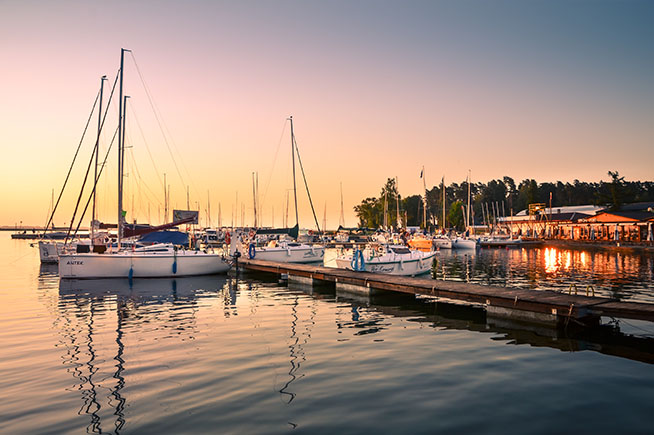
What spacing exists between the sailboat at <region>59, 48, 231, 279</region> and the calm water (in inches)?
405

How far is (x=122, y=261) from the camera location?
31.0 meters

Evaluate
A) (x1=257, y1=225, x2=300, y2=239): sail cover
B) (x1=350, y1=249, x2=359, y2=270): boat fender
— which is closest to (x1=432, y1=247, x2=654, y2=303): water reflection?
(x1=350, y1=249, x2=359, y2=270): boat fender

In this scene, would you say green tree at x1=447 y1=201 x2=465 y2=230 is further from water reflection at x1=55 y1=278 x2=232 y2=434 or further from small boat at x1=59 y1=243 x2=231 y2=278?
water reflection at x1=55 y1=278 x2=232 y2=434

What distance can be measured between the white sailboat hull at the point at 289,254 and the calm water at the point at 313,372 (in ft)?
76.2

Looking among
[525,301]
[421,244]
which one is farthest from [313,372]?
[421,244]

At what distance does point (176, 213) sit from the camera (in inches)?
1986

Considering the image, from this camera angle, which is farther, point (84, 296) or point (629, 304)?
point (84, 296)

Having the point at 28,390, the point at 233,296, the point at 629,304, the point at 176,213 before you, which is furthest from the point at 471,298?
the point at 176,213

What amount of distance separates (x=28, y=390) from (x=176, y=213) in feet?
138

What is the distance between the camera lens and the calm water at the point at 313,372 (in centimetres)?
821

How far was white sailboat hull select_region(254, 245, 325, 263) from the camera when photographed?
144 ft

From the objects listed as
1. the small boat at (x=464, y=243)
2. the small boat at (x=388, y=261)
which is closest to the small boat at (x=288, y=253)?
the small boat at (x=388, y=261)

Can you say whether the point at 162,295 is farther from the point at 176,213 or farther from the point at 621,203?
the point at 621,203

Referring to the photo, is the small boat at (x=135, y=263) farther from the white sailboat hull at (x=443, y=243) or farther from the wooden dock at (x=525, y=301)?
the white sailboat hull at (x=443, y=243)
